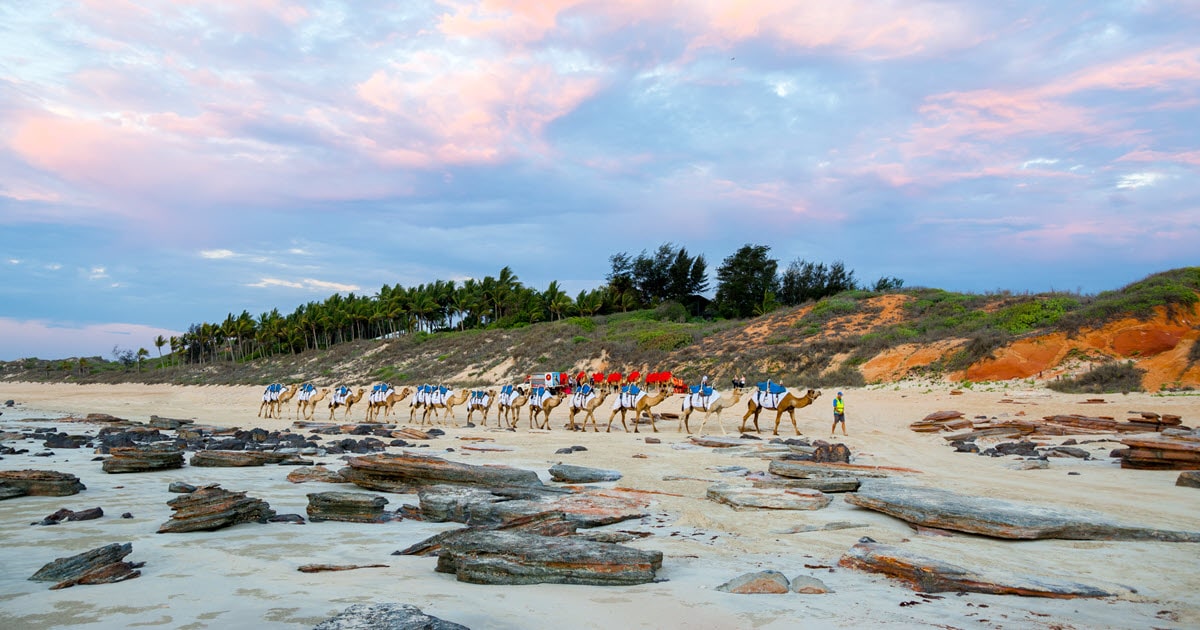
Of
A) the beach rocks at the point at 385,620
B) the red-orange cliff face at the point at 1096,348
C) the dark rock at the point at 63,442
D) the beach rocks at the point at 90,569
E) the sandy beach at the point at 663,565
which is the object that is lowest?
the dark rock at the point at 63,442

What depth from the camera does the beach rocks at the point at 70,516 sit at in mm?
7867

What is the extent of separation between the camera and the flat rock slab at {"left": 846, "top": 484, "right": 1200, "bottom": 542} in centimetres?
713

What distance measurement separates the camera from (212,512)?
7.72m

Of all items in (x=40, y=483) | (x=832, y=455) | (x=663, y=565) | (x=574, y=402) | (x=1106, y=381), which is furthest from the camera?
(x=574, y=402)

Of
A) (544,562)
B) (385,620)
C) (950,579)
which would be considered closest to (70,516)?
(544,562)

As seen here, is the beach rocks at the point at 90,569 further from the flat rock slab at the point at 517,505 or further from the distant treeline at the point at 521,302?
the distant treeline at the point at 521,302

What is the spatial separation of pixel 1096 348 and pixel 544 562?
1129 inches

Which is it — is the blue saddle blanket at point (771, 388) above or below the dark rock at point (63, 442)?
above

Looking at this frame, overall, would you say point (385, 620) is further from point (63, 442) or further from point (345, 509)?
point (63, 442)

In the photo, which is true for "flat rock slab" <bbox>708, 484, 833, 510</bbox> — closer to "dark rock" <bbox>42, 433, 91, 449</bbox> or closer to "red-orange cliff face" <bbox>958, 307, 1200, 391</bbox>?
"dark rock" <bbox>42, 433, 91, 449</bbox>

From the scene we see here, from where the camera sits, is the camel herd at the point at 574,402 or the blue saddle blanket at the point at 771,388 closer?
the blue saddle blanket at the point at 771,388

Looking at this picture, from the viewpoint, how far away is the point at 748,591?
5.46m

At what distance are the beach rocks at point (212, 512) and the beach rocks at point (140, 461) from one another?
4.45 metres

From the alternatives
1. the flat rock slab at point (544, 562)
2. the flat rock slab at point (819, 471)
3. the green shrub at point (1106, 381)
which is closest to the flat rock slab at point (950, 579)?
the flat rock slab at point (544, 562)
